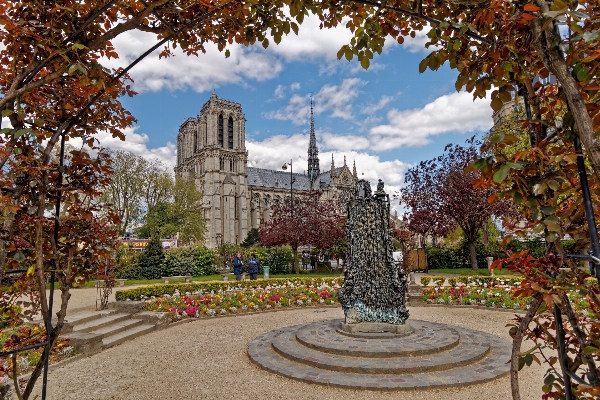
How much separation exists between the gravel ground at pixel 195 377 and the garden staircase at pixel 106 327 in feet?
0.97

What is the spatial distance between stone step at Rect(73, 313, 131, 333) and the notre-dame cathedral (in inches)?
2031

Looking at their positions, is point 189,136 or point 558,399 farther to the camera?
point 189,136

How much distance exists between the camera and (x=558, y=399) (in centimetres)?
200

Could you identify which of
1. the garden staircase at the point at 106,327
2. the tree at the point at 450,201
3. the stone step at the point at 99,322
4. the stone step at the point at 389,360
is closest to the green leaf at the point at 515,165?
the stone step at the point at 389,360

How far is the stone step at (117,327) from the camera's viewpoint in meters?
9.27

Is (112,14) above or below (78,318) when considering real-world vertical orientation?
above

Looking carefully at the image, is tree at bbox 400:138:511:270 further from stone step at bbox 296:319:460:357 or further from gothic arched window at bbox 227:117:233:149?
gothic arched window at bbox 227:117:233:149

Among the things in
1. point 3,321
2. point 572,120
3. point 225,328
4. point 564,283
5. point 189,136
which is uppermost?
point 189,136

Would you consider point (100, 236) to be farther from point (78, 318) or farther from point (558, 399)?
point (78, 318)

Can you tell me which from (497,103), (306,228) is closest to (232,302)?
(497,103)

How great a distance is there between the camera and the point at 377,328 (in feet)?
27.0

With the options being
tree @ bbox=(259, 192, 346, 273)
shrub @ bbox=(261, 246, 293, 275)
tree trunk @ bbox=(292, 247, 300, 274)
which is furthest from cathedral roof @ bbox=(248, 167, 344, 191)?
tree trunk @ bbox=(292, 247, 300, 274)

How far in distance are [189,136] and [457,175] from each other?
61867mm

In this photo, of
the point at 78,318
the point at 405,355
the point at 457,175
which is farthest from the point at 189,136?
A: the point at 405,355
